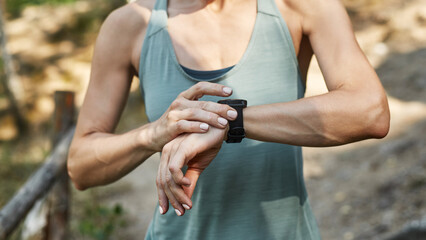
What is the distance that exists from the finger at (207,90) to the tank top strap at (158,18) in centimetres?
33

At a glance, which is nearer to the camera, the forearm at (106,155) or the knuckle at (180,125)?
the knuckle at (180,125)

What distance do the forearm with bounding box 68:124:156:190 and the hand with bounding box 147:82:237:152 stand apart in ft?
0.40

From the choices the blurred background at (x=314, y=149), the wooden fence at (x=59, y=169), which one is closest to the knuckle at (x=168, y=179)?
the wooden fence at (x=59, y=169)

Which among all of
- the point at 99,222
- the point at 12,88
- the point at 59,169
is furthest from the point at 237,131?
the point at 12,88

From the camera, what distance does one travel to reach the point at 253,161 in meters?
1.43

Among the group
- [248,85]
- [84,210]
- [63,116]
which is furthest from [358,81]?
[84,210]

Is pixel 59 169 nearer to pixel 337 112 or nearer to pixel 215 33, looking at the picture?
pixel 215 33

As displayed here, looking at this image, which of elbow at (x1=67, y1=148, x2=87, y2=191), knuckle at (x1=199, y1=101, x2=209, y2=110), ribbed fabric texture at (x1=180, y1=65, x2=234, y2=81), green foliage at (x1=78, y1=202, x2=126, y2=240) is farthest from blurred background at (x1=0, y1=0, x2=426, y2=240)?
knuckle at (x1=199, y1=101, x2=209, y2=110)

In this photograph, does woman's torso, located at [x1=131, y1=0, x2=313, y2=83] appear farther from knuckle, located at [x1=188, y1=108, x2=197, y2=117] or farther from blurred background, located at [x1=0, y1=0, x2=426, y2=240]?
blurred background, located at [x1=0, y1=0, x2=426, y2=240]

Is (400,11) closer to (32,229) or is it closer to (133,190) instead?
(133,190)

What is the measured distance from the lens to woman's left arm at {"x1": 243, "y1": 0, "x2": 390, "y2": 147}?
4.24 ft

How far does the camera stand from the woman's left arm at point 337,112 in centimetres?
129

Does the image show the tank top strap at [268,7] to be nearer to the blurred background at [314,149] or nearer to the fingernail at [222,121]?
the fingernail at [222,121]

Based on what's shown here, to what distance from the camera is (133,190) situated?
7426 mm
